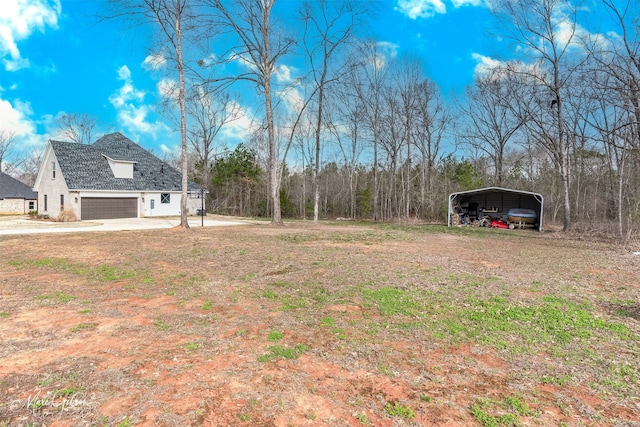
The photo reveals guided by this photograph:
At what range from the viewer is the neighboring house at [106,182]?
853 inches

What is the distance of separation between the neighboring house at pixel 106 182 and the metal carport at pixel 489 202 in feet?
63.1

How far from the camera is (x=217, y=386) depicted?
109 inches

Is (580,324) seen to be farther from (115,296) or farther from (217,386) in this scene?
(115,296)

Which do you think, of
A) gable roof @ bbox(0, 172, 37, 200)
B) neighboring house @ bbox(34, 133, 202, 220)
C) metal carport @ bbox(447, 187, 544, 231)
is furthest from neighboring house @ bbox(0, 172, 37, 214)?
metal carport @ bbox(447, 187, 544, 231)

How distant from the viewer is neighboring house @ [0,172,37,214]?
2884 cm

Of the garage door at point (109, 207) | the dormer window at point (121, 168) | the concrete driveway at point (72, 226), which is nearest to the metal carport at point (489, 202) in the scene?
the concrete driveway at point (72, 226)

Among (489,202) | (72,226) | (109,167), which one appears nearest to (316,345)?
(72,226)

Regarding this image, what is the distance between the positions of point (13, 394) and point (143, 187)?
80.3 ft

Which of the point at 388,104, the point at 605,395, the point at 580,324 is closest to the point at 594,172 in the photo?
the point at 388,104

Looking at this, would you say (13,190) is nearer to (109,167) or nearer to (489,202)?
(109,167)

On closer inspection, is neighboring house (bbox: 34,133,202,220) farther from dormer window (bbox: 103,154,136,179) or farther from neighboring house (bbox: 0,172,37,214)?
neighboring house (bbox: 0,172,37,214)

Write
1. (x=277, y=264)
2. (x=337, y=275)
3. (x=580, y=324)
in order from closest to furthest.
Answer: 1. (x=580, y=324)
2. (x=337, y=275)
3. (x=277, y=264)

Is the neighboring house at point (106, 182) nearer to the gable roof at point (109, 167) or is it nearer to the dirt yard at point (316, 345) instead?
the gable roof at point (109, 167)

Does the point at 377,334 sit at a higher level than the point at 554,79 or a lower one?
lower
